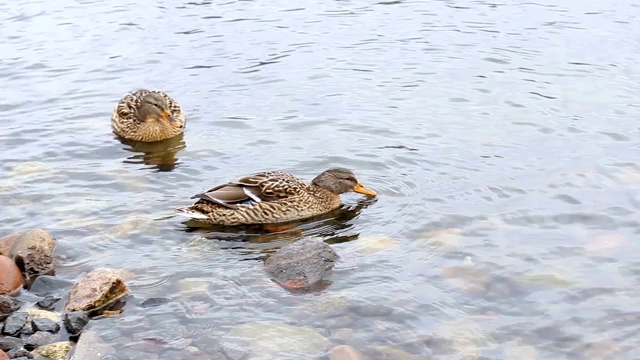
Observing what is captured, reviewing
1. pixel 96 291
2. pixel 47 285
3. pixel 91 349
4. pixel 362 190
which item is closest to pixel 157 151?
pixel 362 190

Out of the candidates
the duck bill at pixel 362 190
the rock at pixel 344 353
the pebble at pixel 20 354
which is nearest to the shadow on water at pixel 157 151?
the duck bill at pixel 362 190

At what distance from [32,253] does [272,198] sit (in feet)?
9.51

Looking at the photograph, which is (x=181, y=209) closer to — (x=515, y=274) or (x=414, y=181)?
(x=414, y=181)

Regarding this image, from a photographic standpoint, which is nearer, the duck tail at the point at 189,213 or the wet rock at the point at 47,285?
the wet rock at the point at 47,285

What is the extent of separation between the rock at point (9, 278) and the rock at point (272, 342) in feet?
7.58

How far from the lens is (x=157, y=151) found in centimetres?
1380

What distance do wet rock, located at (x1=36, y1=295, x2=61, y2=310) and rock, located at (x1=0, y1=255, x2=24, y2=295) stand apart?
38 cm

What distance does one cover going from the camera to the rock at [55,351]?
777 cm

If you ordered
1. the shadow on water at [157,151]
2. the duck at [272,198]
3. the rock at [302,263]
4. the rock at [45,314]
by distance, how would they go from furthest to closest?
the shadow on water at [157,151] → the duck at [272,198] → the rock at [302,263] → the rock at [45,314]

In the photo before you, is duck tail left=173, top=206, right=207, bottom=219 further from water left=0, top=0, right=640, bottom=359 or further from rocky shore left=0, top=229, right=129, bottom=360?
rocky shore left=0, top=229, right=129, bottom=360

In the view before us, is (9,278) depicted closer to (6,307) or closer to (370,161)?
(6,307)

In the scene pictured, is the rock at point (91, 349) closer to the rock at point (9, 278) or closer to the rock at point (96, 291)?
the rock at point (96, 291)

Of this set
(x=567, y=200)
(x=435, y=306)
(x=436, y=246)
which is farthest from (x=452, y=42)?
(x=435, y=306)

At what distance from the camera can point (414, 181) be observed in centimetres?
1175
